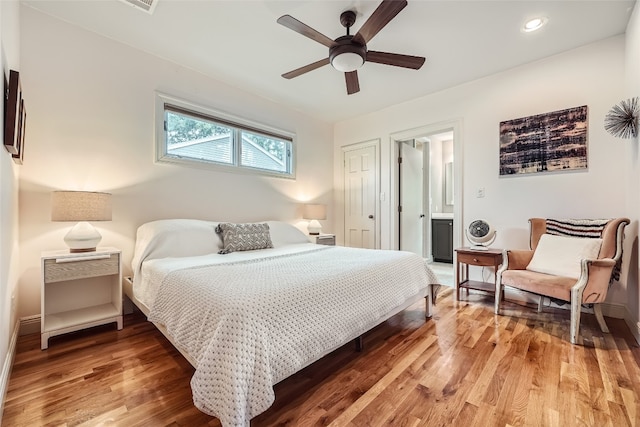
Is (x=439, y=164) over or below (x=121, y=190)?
over

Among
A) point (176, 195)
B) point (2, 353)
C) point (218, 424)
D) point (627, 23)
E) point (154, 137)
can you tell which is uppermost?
point (627, 23)

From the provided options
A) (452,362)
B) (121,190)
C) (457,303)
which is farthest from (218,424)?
(457,303)

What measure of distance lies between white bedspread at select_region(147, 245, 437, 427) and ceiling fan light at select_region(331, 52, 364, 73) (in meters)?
1.58

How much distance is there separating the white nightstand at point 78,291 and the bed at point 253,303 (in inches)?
7.1

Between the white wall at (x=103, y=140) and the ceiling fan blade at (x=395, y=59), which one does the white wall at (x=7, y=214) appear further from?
the ceiling fan blade at (x=395, y=59)

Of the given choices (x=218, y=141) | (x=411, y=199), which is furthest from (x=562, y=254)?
(x=218, y=141)

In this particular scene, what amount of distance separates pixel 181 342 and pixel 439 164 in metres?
5.65

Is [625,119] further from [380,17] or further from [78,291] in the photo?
[78,291]

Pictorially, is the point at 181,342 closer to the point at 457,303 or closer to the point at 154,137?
the point at 154,137

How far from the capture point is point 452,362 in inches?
71.6

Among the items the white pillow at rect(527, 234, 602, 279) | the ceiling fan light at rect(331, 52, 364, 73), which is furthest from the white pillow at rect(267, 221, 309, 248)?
the white pillow at rect(527, 234, 602, 279)

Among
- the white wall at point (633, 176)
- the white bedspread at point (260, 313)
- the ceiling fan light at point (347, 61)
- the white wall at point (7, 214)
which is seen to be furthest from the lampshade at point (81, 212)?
the white wall at point (633, 176)

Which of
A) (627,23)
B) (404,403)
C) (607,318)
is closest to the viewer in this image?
(404,403)

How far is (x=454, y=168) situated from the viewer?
3.57 metres
